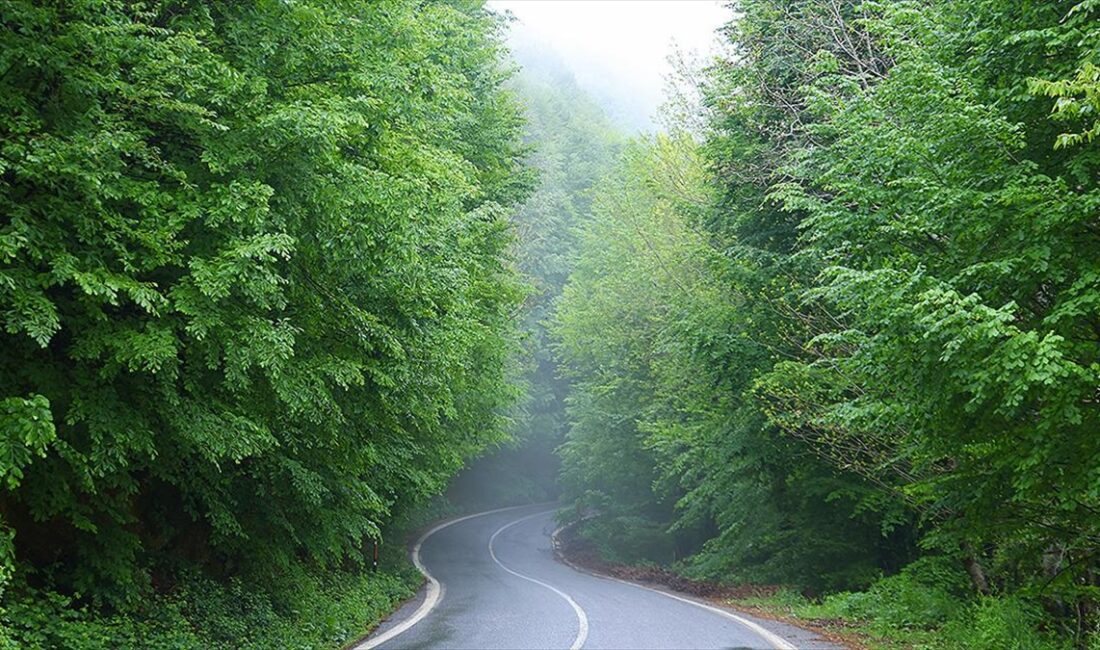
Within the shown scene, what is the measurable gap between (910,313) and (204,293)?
527 cm

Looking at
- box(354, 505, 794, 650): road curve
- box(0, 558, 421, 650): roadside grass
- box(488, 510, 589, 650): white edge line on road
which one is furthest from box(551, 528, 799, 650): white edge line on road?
box(0, 558, 421, 650): roadside grass

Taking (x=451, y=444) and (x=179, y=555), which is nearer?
(x=179, y=555)

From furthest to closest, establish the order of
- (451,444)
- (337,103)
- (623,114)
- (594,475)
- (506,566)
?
(623,114), (594,475), (506,566), (451,444), (337,103)

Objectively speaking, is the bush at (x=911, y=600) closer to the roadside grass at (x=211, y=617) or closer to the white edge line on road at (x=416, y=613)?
the white edge line on road at (x=416, y=613)

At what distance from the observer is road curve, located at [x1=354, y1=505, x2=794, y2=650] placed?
33.0ft

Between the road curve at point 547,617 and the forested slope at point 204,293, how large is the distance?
5.96ft

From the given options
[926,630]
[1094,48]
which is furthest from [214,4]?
[926,630]

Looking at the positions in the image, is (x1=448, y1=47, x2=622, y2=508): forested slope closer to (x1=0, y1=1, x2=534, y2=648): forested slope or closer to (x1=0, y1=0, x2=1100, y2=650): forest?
(x1=0, y1=0, x2=1100, y2=650): forest

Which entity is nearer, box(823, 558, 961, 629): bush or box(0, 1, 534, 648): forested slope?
box(0, 1, 534, 648): forested slope

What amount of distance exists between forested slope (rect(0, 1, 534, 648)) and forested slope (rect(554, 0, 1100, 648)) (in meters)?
4.37

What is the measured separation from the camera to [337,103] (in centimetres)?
648

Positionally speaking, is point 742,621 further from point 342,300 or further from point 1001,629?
point 342,300

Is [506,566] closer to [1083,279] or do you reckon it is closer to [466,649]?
[466,649]

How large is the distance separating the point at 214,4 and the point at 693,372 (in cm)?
1464
